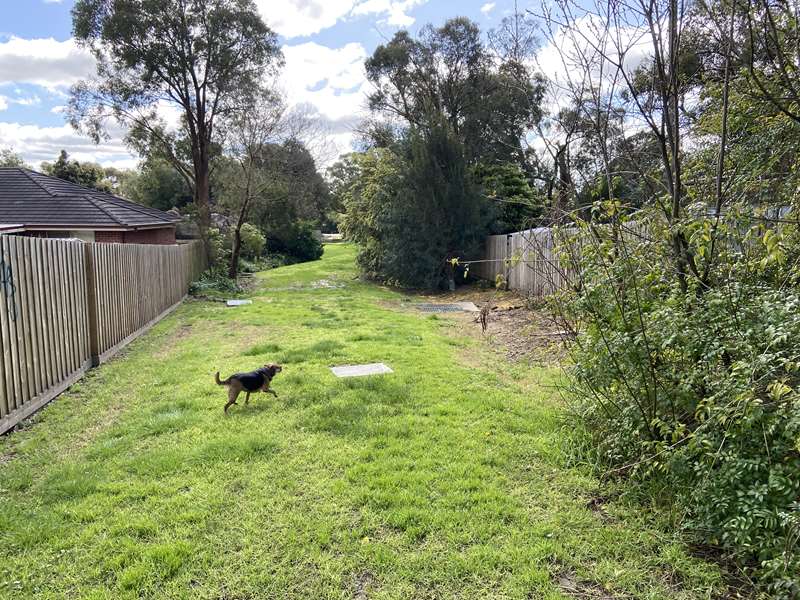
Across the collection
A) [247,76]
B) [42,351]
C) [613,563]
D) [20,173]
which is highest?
[247,76]

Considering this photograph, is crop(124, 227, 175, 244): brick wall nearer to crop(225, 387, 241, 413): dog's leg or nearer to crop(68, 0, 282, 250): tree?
crop(68, 0, 282, 250): tree

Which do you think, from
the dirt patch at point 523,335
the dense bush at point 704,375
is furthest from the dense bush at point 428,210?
the dense bush at point 704,375

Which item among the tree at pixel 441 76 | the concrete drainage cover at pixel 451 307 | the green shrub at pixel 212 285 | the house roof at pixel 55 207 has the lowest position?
the concrete drainage cover at pixel 451 307

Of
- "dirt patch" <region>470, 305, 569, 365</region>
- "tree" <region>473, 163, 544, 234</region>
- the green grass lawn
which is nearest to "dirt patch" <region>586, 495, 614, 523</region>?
the green grass lawn

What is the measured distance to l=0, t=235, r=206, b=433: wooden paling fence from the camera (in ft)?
13.9

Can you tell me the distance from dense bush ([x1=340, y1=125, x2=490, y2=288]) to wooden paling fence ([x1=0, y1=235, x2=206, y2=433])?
827 cm

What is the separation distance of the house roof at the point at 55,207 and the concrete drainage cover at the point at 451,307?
8617mm

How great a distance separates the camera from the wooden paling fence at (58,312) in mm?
4223

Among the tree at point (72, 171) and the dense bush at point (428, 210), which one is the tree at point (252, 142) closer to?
the dense bush at point (428, 210)

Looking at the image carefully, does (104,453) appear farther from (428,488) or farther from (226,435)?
(428,488)

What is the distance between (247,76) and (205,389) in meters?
18.7

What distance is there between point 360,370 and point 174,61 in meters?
18.7

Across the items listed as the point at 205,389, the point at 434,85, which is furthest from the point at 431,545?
the point at 434,85

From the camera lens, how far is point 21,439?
4.00m
